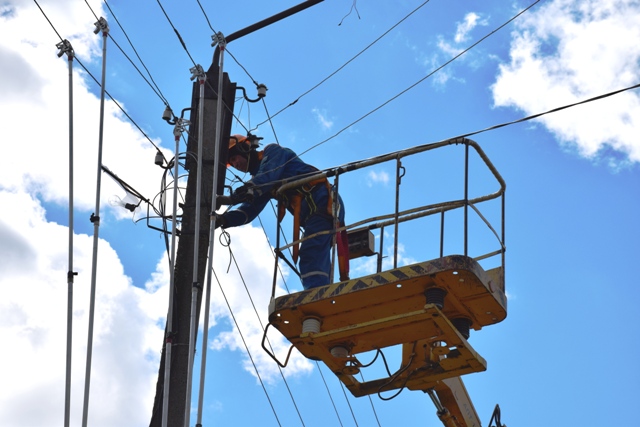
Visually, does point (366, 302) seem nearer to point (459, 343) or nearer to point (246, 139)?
point (459, 343)

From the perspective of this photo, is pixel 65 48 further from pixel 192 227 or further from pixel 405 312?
pixel 405 312

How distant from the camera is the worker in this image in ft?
36.1

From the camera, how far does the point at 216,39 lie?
35.1 feet

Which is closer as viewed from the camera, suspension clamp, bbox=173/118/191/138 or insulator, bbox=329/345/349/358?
suspension clamp, bbox=173/118/191/138

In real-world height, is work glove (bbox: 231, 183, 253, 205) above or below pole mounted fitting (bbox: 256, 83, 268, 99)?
below

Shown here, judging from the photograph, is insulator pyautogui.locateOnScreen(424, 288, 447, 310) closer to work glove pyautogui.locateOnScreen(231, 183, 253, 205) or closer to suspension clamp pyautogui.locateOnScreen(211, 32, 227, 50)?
work glove pyautogui.locateOnScreen(231, 183, 253, 205)

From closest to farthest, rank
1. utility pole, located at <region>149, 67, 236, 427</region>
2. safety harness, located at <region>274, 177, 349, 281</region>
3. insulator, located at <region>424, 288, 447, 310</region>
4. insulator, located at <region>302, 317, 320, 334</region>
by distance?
utility pole, located at <region>149, 67, 236, 427</region>, insulator, located at <region>424, 288, 447, 310</region>, insulator, located at <region>302, 317, 320, 334</region>, safety harness, located at <region>274, 177, 349, 281</region>

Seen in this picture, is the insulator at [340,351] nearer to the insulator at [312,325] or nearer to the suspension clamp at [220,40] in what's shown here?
the insulator at [312,325]

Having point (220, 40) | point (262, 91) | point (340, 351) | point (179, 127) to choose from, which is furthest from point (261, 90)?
point (340, 351)

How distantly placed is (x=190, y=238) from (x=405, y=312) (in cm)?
202

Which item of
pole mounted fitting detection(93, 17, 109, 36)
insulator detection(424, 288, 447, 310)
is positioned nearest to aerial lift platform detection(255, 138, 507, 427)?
insulator detection(424, 288, 447, 310)

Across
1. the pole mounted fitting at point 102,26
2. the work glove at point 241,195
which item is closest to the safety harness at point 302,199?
the work glove at point 241,195

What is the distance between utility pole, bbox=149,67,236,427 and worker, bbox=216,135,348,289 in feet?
1.51

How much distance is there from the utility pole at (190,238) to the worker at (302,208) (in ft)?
1.51
